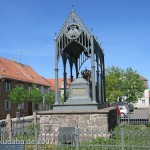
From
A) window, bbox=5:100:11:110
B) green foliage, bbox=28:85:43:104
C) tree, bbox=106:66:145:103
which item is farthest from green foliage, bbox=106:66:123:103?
window, bbox=5:100:11:110

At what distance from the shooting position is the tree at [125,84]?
56.3 metres

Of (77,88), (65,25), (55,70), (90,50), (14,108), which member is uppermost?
(65,25)

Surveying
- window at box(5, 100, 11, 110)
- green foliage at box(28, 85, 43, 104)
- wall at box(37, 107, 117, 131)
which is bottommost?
window at box(5, 100, 11, 110)

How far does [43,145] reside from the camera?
9.50 meters

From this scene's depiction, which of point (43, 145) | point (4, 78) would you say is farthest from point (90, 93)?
point (4, 78)

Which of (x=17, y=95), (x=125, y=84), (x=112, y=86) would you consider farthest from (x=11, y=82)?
(x=125, y=84)

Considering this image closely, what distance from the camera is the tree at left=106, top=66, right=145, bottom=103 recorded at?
56328 millimetres

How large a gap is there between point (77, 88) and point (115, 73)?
47.3m

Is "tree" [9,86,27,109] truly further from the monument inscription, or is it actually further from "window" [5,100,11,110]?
the monument inscription

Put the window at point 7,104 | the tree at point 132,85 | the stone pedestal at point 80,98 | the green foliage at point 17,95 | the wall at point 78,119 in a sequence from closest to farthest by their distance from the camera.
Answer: the wall at point 78,119 → the stone pedestal at point 80,98 → the green foliage at point 17,95 → the window at point 7,104 → the tree at point 132,85

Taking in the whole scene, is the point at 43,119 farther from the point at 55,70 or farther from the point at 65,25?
the point at 65,25

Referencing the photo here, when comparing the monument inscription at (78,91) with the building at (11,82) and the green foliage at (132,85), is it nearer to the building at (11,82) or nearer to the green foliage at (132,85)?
the building at (11,82)

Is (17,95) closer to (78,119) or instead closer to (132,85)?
(78,119)

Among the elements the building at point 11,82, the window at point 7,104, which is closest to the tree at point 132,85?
the building at point 11,82
